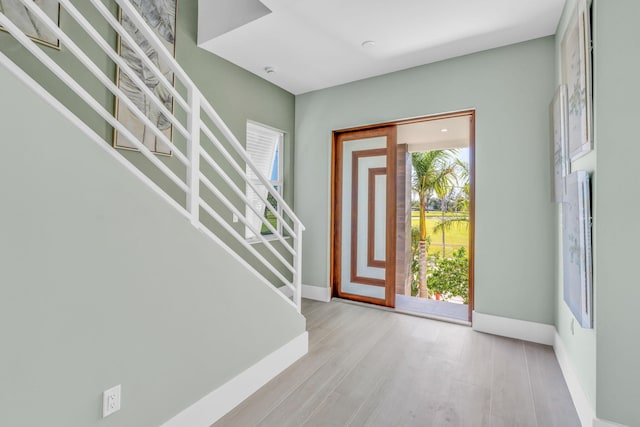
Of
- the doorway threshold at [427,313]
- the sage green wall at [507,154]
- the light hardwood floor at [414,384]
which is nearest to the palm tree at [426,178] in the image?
the doorway threshold at [427,313]

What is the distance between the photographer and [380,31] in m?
2.78

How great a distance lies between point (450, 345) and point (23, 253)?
297 cm

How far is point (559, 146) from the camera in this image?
2.39 meters

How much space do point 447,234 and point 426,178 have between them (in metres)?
1.14

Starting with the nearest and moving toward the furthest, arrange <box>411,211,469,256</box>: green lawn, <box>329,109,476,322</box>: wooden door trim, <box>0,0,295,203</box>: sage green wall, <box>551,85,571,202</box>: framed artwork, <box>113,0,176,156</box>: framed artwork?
<box>0,0,295,203</box>: sage green wall → <box>551,85,571,202</box>: framed artwork → <box>113,0,176,156</box>: framed artwork → <box>329,109,476,322</box>: wooden door trim → <box>411,211,469,256</box>: green lawn

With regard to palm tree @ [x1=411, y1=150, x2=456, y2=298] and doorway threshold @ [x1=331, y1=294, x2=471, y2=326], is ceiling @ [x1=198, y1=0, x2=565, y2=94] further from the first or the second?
doorway threshold @ [x1=331, y1=294, x2=471, y2=326]

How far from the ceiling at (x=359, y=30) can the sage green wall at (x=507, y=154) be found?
17 centimetres

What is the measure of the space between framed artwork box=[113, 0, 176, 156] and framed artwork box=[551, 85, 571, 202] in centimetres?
312

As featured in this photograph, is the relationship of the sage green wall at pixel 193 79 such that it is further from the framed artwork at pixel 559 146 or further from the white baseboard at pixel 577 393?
the white baseboard at pixel 577 393

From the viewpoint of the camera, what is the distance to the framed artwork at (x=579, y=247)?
5.44ft

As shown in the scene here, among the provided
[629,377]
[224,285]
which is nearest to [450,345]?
[629,377]

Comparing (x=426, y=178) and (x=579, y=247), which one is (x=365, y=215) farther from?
(x=579, y=247)

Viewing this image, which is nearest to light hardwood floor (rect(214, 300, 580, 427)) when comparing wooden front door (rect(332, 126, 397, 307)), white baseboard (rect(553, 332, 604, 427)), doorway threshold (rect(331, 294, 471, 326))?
white baseboard (rect(553, 332, 604, 427))

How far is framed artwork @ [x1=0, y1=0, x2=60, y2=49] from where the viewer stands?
1.86m
